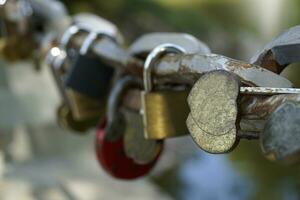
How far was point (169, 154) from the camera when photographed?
2.84m

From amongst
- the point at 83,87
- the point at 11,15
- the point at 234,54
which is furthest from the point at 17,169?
the point at 234,54

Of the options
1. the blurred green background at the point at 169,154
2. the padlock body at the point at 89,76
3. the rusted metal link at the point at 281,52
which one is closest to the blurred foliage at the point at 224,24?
the blurred green background at the point at 169,154

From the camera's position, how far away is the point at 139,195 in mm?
1503

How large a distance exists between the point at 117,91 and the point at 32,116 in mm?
1032

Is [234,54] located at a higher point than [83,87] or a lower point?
lower

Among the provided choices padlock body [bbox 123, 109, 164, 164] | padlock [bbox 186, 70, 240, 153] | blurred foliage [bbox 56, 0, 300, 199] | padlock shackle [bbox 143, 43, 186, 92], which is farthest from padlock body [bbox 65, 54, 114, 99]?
blurred foliage [bbox 56, 0, 300, 199]

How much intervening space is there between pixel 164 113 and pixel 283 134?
0.77ft

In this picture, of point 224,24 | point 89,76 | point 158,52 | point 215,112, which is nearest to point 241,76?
point 215,112

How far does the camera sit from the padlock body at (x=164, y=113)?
1.99 ft

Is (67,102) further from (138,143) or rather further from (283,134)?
(283,134)

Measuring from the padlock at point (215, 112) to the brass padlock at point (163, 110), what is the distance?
12 centimetres

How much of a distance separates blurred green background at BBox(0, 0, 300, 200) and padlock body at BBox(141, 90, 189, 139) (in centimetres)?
80

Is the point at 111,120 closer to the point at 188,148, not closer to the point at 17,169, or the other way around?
the point at 17,169

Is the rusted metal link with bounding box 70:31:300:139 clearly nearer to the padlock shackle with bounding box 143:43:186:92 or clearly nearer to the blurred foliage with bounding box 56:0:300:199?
the padlock shackle with bounding box 143:43:186:92
